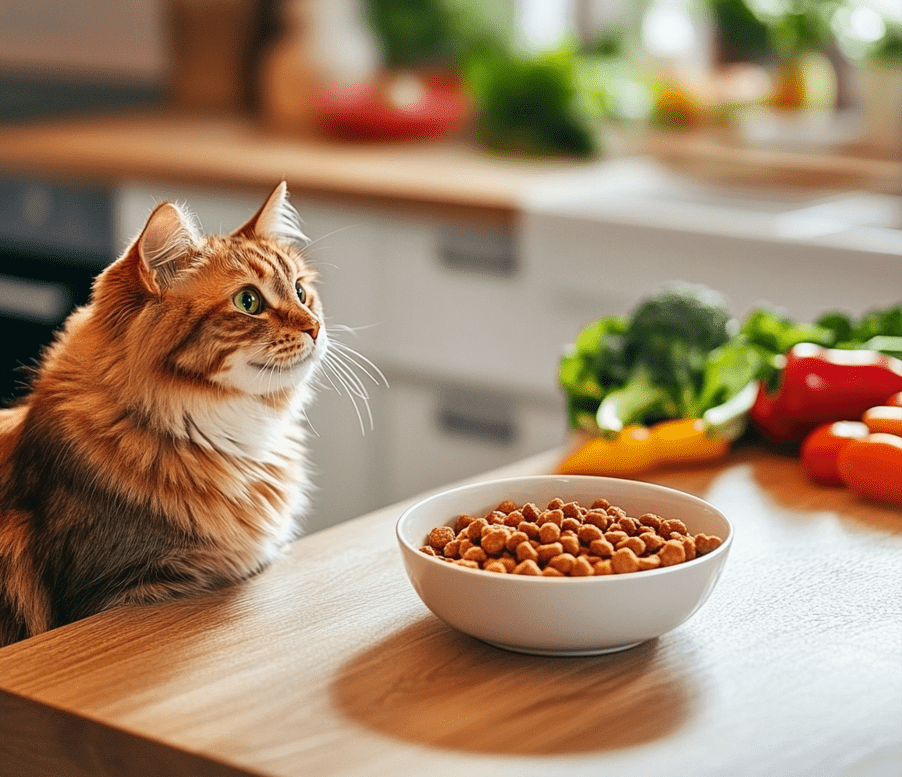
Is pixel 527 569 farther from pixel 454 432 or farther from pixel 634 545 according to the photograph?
pixel 454 432

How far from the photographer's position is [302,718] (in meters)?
0.95

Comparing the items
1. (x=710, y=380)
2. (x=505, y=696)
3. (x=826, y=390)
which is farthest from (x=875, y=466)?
(x=505, y=696)

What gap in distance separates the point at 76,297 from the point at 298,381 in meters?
1.82

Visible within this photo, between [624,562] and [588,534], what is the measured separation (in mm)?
69

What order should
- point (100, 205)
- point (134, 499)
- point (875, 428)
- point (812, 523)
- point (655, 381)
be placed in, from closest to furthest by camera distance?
point (134, 499), point (812, 523), point (875, 428), point (655, 381), point (100, 205)

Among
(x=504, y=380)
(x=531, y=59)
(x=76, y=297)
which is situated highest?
(x=531, y=59)

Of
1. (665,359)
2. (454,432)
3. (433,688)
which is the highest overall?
(665,359)

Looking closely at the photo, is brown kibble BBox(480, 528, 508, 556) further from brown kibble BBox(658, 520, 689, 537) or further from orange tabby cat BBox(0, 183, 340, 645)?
orange tabby cat BBox(0, 183, 340, 645)

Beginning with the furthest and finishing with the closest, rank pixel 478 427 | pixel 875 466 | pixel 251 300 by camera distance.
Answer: pixel 478 427
pixel 875 466
pixel 251 300

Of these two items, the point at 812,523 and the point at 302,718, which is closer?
the point at 302,718

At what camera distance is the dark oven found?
9.57 feet

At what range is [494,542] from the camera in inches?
42.0

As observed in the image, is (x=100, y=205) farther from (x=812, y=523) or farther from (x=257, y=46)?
(x=812, y=523)

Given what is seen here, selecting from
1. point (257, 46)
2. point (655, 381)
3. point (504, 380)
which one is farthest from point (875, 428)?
point (257, 46)
